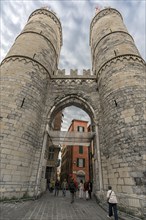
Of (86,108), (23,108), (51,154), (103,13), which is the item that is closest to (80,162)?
(51,154)

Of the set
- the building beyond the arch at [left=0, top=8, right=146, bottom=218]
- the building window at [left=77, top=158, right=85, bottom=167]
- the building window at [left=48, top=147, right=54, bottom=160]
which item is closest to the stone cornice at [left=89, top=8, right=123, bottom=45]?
the building beyond the arch at [left=0, top=8, right=146, bottom=218]

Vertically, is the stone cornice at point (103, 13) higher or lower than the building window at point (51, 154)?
higher

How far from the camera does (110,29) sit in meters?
10.4

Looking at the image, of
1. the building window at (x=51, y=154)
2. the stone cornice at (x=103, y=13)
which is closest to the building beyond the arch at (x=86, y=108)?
the stone cornice at (x=103, y=13)

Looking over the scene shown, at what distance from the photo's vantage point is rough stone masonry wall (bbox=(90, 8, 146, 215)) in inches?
205

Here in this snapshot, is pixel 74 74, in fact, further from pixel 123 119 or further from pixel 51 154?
pixel 51 154

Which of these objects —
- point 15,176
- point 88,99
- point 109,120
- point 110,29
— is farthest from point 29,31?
point 15,176

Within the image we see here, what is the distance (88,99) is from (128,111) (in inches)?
132

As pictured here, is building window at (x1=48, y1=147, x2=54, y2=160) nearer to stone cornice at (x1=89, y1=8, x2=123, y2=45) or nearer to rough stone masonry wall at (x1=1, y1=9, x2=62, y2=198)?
rough stone masonry wall at (x1=1, y1=9, x2=62, y2=198)

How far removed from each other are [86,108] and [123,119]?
10.8 ft

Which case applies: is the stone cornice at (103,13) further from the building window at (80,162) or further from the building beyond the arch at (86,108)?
the building window at (80,162)

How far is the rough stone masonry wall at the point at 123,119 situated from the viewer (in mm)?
5208

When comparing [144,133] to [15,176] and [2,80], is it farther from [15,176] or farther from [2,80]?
[2,80]

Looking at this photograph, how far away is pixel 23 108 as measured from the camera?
727cm
